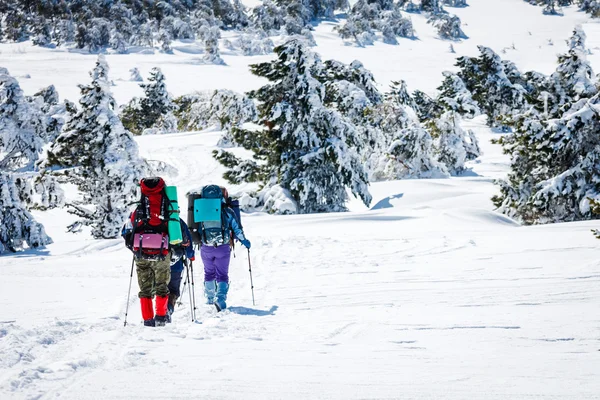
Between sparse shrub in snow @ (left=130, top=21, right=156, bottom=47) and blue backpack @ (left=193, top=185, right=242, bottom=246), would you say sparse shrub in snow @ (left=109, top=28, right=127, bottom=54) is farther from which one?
blue backpack @ (left=193, top=185, right=242, bottom=246)

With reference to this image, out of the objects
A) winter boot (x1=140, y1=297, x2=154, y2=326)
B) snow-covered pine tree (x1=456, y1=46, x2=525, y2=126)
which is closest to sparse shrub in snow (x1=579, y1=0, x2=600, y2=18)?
snow-covered pine tree (x1=456, y1=46, x2=525, y2=126)

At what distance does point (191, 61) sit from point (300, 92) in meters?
50.4

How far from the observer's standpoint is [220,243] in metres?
6.82

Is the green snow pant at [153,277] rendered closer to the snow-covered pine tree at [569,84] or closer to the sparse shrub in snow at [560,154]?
the sparse shrub in snow at [560,154]

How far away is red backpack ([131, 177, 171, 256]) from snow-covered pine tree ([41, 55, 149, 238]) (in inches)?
438

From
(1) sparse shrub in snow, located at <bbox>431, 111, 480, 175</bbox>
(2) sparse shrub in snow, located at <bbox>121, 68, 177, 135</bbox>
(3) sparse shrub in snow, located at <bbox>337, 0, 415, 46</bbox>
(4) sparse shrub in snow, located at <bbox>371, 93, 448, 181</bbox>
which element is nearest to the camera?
(4) sparse shrub in snow, located at <bbox>371, 93, 448, 181</bbox>

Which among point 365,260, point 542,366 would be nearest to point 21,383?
point 542,366

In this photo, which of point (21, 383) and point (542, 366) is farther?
point (542, 366)

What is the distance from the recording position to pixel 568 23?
264 feet

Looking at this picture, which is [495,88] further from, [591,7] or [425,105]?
[591,7]

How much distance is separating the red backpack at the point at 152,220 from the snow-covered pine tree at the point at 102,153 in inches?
438

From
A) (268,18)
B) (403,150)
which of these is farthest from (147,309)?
(268,18)

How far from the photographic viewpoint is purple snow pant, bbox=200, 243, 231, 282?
689cm

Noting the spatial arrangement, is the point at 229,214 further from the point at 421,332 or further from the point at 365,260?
the point at 365,260
